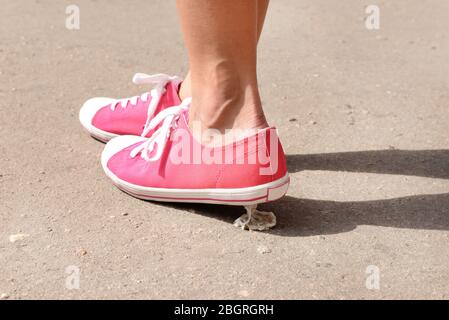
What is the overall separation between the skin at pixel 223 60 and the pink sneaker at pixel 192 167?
71 millimetres

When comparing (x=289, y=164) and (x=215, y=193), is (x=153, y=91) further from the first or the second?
(x=215, y=193)

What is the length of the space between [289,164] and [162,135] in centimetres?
53

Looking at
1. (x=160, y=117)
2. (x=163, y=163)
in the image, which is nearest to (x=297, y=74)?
(x=160, y=117)

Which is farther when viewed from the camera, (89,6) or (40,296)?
(89,6)

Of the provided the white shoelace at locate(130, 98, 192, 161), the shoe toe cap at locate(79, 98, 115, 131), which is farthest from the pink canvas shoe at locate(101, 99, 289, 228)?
the shoe toe cap at locate(79, 98, 115, 131)

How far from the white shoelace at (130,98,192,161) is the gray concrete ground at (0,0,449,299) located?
0.15 meters

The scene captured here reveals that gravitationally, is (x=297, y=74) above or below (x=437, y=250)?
above

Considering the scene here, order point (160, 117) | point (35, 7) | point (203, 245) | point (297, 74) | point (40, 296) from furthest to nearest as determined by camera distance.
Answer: point (35, 7) → point (297, 74) → point (160, 117) → point (203, 245) → point (40, 296)

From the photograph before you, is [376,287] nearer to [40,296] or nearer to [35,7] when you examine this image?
[40,296]

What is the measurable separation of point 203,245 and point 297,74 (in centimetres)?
149

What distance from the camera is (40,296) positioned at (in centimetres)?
192

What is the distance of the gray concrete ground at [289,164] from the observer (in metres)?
2.04

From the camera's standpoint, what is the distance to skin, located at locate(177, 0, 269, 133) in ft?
6.93

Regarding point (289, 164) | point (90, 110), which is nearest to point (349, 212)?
point (289, 164)
